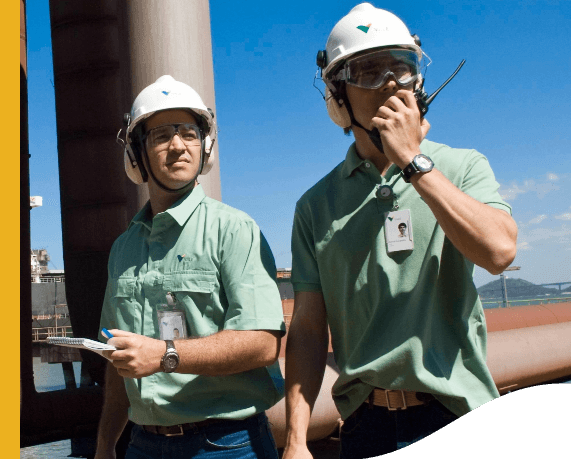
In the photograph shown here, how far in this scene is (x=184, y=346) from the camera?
1746 millimetres

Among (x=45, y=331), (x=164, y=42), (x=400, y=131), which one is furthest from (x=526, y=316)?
(x=45, y=331)

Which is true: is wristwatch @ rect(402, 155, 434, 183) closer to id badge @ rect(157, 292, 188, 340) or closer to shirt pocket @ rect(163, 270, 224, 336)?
shirt pocket @ rect(163, 270, 224, 336)

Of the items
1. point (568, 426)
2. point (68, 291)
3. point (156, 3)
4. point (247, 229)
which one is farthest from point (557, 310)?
point (568, 426)

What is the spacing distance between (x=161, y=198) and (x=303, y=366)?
2.83ft

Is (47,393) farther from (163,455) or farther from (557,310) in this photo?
(557,310)

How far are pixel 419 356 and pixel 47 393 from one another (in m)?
5.74

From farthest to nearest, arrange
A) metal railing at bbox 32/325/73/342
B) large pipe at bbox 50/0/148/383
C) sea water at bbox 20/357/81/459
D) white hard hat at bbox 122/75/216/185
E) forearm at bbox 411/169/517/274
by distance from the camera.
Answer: metal railing at bbox 32/325/73/342 → large pipe at bbox 50/0/148/383 → sea water at bbox 20/357/81/459 → white hard hat at bbox 122/75/216/185 → forearm at bbox 411/169/517/274

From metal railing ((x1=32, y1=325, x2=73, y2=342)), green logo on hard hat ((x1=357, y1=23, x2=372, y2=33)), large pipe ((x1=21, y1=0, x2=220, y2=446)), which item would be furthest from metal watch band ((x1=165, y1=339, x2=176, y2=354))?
metal railing ((x1=32, y1=325, x2=73, y2=342))

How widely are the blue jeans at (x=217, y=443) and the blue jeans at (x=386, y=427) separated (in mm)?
314

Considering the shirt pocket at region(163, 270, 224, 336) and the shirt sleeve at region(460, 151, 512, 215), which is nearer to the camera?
the shirt sleeve at region(460, 151, 512, 215)

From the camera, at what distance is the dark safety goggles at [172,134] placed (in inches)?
83.1

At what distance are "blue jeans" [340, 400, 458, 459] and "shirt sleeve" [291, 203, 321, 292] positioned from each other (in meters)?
0.37

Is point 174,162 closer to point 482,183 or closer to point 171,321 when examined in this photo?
point 171,321

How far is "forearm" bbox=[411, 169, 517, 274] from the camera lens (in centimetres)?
133
